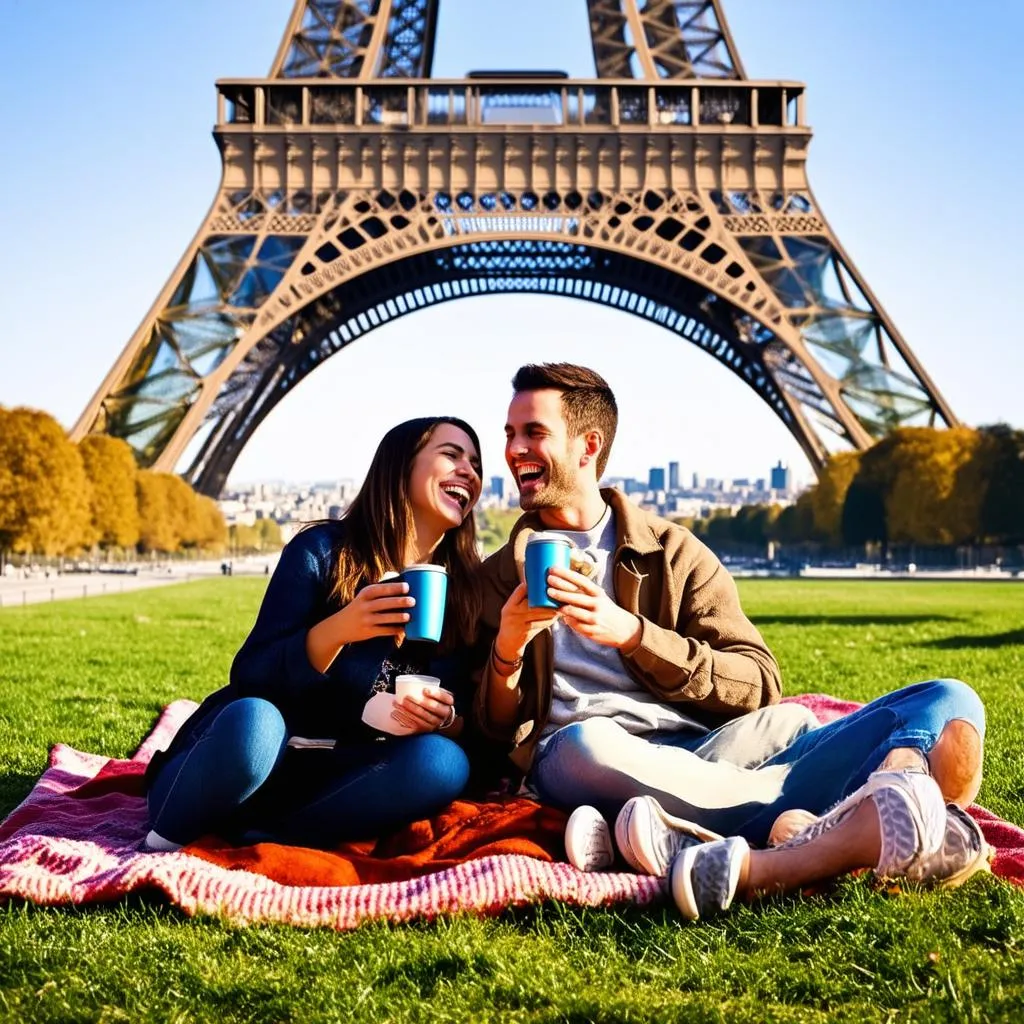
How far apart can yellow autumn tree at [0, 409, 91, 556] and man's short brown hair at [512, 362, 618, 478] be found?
91.0 ft

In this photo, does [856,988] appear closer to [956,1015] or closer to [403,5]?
[956,1015]

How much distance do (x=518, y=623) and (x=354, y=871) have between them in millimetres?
734

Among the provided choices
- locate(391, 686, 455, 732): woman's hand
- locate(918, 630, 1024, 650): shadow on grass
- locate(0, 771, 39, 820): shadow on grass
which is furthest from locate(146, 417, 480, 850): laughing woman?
locate(918, 630, 1024, 650): shadow on grass

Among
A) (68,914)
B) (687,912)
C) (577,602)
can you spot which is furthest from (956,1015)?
(68,914)

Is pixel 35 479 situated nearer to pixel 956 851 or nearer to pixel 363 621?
pixel 363 621

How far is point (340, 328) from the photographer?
103ft

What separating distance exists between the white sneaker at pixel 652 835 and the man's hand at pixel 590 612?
387 mm

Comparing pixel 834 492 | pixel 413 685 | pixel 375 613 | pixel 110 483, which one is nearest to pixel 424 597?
pixel 375 613

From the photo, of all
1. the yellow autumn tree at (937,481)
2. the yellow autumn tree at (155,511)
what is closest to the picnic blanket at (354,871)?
the yellow autumn tree at (937,481)

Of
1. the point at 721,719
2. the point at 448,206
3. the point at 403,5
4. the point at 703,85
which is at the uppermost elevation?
the point at 403,5

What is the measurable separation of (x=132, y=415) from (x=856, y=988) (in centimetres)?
2677

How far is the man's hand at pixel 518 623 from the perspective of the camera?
2766mm

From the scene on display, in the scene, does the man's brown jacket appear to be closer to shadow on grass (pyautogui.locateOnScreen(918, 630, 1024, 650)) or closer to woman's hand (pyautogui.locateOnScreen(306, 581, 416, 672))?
woman's hand (pyautogui.locateOnScreen(306, 581, 416, 672))

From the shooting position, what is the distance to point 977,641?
10.4 m
